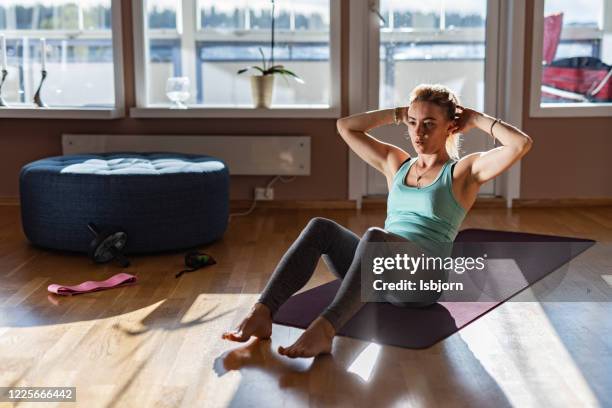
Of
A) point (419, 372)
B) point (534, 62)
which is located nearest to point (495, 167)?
point (419, 372)

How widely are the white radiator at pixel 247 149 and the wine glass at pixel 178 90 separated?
0.25 m

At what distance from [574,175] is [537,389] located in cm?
314

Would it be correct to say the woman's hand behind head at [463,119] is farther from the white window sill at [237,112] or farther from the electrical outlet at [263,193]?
the electrical outlet at [263,193]

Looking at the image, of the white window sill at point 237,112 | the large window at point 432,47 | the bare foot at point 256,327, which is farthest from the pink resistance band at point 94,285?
the large window at point 432,47

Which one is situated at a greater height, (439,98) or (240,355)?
(439,98)

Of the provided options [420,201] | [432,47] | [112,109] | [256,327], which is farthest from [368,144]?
[112,109]

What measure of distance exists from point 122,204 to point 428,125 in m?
1.68

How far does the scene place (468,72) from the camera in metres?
5.16

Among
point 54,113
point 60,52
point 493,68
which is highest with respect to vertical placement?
point 60,52

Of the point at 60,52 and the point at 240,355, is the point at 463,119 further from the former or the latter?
the point at 60,52

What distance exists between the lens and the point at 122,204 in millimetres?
3797

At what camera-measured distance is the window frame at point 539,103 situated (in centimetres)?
499

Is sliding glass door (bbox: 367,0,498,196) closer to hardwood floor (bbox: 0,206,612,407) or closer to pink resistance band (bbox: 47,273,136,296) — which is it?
hardwood floor (bbox: 0,206,612,407)

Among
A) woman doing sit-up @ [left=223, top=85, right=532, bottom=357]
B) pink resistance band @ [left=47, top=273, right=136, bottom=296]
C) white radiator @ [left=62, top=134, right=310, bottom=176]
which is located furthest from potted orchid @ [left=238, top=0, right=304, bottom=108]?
woman doing sit-up @ [left=223, top=85, right=532, bottom=357]
